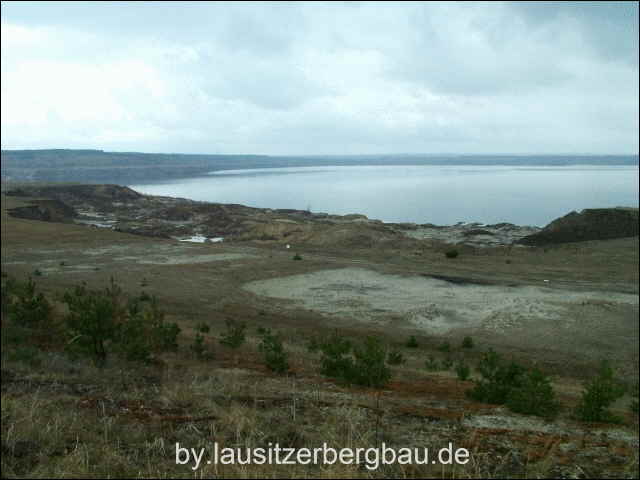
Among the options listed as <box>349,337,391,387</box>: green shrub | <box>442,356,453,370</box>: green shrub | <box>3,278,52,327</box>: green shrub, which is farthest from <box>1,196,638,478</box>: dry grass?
<box>442,356,453,370</box>: green shrub

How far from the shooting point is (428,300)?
893 inches

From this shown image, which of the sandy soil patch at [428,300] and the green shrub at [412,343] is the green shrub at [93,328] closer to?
the green shrub at [412,343]

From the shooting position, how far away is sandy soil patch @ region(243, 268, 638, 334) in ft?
64.4

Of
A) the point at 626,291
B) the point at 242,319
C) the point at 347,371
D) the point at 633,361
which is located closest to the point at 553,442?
the point at 347,371

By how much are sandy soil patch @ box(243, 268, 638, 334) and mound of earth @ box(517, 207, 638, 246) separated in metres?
23.6

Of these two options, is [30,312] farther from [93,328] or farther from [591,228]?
[591,228]

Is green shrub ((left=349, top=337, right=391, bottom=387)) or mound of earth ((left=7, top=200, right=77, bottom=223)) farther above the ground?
green shrub ((left=349, top=337, right=391, bottom=387))

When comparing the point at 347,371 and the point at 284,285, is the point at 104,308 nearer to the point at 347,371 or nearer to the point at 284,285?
the point at 347,371

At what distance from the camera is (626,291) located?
24.5 m

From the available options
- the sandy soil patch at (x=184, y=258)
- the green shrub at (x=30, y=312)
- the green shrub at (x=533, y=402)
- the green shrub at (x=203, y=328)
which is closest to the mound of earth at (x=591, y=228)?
the sandy soil patch at (x=184, y=258)

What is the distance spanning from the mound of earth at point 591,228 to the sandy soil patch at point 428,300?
23581mm

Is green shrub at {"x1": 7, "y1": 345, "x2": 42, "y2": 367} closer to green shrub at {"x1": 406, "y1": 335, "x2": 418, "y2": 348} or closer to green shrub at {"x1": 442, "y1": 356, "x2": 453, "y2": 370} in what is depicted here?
green shrub at {"x1": 442, "y1": 356, "x2": 453, "y2": 370}

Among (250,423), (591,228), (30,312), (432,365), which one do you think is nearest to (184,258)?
(30,312)

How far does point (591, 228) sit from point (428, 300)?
31.2m
